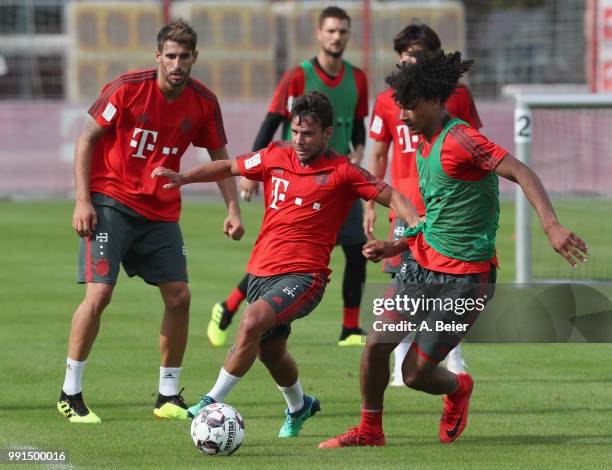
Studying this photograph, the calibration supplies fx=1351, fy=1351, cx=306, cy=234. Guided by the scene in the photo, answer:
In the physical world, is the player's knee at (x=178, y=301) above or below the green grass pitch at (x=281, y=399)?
above

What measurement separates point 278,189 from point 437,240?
941 mm

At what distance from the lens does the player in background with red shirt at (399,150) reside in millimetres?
8531

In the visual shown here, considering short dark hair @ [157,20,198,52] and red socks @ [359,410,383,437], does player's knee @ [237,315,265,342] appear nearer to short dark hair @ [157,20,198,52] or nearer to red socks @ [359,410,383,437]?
red socks @ [359,410,383,437]

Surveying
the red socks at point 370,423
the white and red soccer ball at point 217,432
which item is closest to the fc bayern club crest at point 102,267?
the white and red soccer ball at point 217,432

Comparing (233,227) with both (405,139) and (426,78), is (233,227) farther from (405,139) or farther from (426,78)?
(426,78)

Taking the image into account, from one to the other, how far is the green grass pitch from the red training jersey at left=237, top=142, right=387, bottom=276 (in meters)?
0.96

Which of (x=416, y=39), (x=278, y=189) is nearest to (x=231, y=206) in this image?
(x=278, y=189)

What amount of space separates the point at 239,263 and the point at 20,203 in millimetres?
10342

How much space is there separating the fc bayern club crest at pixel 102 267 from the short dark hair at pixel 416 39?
2224 mm

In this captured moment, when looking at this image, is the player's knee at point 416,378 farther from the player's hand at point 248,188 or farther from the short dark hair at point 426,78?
the player's hand at point 248,188

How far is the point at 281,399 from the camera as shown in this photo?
8.30m

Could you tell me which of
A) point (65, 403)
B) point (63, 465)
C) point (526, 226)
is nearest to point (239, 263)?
point (526, 226)

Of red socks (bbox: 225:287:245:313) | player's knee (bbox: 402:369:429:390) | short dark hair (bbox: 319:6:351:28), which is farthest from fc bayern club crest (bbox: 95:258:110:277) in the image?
short dark hair (bbox: 319:6:351:28)

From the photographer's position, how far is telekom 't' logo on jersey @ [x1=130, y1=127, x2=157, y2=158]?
779cm
